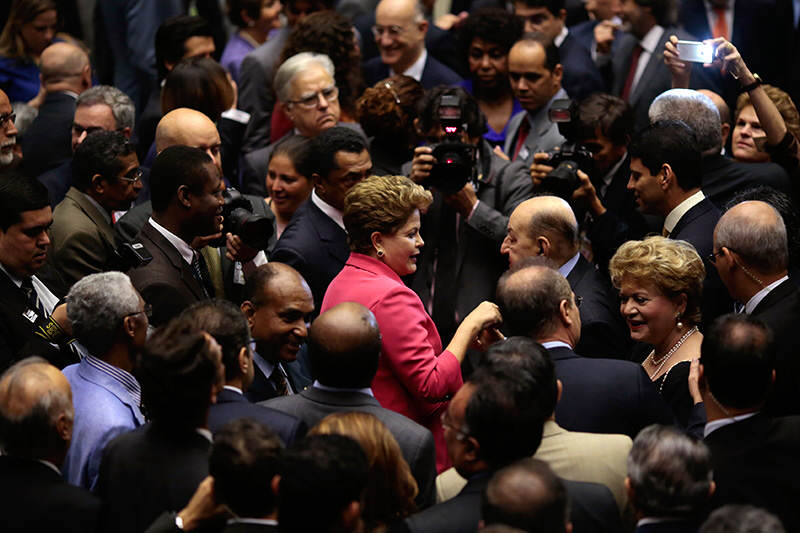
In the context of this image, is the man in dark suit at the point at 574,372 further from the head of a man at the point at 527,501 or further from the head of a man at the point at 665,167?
the head of a man at the point at 665,167

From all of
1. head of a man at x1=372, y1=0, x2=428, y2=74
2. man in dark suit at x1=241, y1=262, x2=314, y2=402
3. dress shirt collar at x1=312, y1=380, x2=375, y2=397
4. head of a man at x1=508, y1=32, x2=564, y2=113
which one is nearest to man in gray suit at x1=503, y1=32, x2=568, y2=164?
head of a man at x1=508, y1=32, x2=564, y2=113

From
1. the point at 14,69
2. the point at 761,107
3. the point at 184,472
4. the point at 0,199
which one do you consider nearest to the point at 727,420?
the point at 184,472

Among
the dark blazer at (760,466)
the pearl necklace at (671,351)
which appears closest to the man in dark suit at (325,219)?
the pearl necklace at (671,351)

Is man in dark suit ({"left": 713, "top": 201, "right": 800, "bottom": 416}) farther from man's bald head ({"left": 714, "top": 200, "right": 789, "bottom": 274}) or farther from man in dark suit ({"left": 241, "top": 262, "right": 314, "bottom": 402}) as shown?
man in dark suit ({"left": 241, "top": 262, "right": 314, "bottom": 402})

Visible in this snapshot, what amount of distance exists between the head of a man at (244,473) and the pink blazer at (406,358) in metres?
1.18

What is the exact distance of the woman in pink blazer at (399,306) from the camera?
4109 millimetres

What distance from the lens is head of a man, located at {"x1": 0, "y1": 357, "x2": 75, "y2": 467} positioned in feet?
10.7

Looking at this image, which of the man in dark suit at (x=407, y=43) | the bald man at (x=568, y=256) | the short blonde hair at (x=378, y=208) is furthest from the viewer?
the man in dark suit at (x=407, y=43)

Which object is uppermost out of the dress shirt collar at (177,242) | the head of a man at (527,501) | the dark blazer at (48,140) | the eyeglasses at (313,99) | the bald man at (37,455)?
the head of a man at (527,501)

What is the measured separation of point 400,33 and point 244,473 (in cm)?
463

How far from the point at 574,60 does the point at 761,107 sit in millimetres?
2046

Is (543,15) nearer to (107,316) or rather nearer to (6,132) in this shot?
(6,132)

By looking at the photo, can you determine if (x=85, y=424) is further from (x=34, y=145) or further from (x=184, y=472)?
(x=34, y=145)

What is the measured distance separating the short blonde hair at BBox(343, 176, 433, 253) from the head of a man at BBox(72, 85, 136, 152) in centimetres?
188
